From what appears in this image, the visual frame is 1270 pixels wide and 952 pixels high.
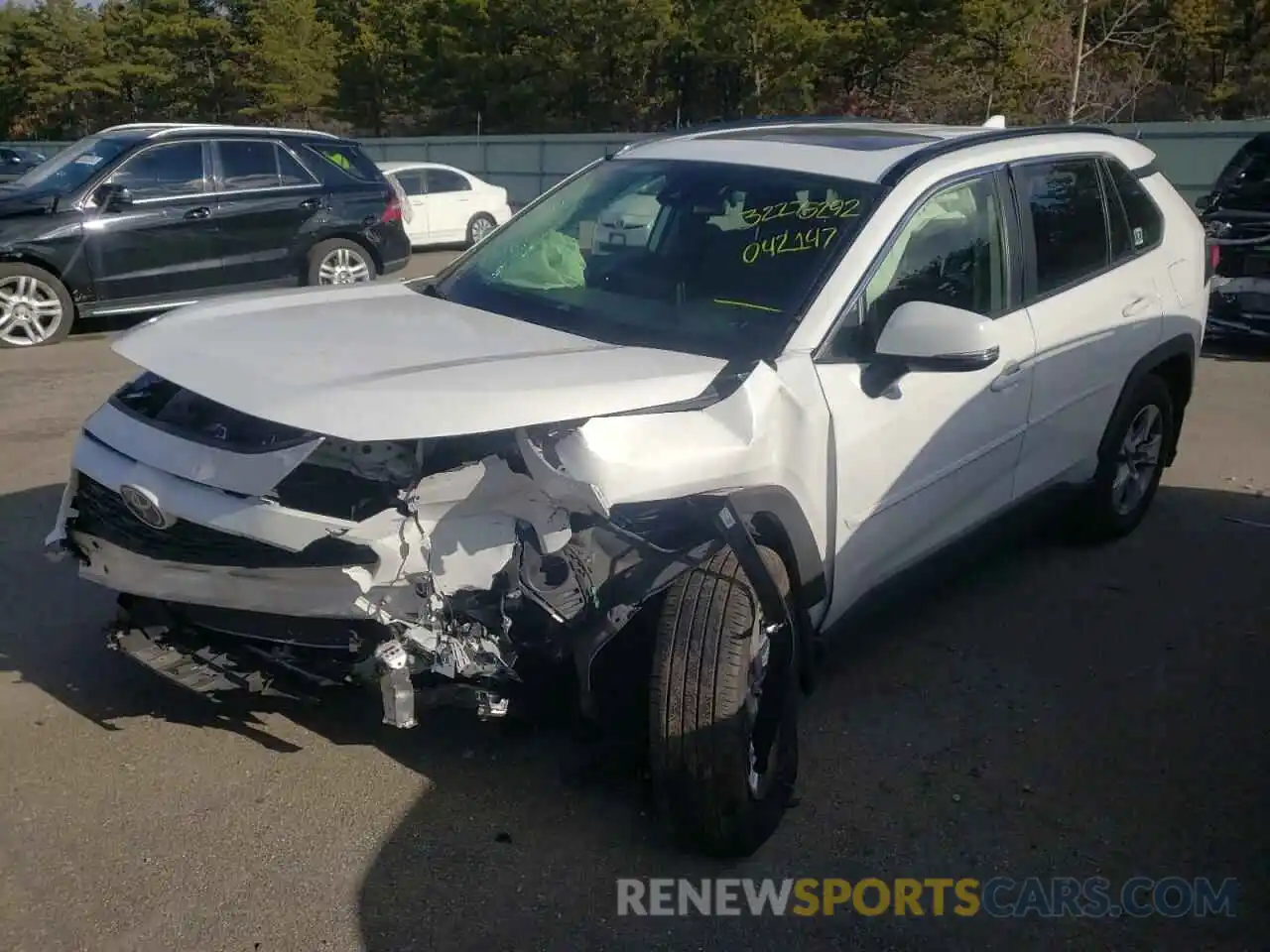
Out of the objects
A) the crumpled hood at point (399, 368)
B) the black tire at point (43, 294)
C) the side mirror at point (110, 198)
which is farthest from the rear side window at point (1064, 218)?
the black tire at point (43, 294)

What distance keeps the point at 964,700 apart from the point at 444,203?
14.8m

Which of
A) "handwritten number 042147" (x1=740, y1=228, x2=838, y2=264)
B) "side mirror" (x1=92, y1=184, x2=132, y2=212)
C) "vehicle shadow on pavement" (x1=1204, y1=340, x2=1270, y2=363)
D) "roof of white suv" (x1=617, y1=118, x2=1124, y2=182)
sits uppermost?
"roof of white suv" (x1=617, y1=118, x2=1124, y2=182)

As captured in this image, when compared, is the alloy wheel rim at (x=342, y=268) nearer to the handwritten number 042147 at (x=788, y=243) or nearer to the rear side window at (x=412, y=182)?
the rear side window at (x=412, y=182)

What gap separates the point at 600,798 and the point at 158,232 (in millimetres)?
8180

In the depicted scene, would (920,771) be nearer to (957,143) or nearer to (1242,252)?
(957,143)

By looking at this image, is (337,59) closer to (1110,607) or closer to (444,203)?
(444,203)

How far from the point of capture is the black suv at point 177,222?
31.9ft

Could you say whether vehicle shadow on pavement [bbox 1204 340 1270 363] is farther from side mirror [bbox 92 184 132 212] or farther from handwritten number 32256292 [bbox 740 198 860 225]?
side mirror [bbox 92 184 132 212]

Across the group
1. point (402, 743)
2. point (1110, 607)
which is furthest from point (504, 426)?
point (1110, 607)

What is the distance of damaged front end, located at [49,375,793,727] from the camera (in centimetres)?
299

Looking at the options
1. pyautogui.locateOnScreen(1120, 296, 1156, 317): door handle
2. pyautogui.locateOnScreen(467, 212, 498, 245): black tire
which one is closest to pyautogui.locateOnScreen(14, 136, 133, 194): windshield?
pyautogui.locateOnScreen(467, 212, 498, 245): black tire

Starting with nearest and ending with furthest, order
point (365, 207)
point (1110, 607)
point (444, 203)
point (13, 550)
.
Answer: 1. point (1110, 607)
2. point (13, 550)
3. point (365, 207)
4. point (444, 203)

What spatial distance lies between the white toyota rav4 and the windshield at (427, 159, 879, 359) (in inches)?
0.5

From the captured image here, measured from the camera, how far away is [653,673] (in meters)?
3.06
